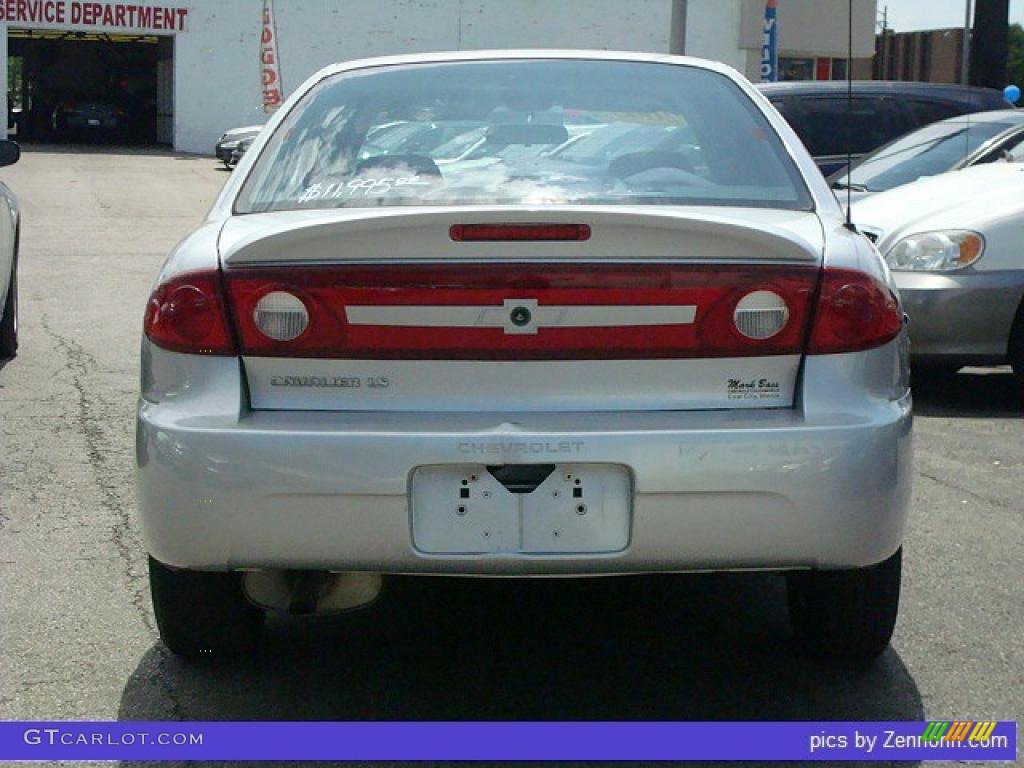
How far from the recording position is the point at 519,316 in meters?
3.44

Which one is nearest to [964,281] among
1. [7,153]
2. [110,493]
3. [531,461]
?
[110,493]

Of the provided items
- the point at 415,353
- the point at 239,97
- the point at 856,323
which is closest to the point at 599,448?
the point at 415,353

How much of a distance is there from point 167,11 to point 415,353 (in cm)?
3932

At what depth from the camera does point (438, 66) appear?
180 inches

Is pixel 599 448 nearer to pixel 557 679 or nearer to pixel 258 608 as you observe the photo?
pixel 557 679

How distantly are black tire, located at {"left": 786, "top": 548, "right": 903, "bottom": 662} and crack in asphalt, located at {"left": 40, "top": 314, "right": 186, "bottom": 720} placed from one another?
4.88ft

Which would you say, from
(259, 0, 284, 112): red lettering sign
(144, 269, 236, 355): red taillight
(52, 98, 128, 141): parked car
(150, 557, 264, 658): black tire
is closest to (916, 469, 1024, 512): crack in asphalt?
(150, 557, 264, 658): black tire

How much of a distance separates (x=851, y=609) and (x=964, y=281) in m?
4.03

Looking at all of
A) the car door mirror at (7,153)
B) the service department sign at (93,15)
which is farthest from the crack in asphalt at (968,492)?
the service department sign at (93,15)

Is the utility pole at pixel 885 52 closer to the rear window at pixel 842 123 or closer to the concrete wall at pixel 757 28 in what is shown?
the concrete wall at pixel 757 28

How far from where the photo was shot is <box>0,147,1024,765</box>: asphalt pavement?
12.3ft

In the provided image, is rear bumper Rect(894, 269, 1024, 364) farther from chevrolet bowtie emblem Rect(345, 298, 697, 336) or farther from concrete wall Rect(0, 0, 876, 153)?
concrete wall Rect(0, 0, 876, 153)

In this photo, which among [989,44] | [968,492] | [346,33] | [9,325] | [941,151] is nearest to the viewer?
[968,492]

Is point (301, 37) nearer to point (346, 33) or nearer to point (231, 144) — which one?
point (346, 33)
